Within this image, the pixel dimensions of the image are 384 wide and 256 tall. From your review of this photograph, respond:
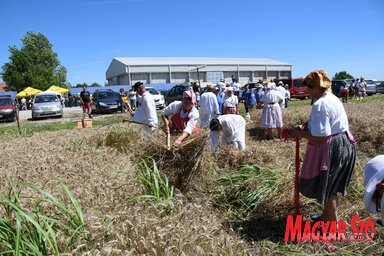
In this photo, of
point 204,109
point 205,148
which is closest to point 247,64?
point 204,109

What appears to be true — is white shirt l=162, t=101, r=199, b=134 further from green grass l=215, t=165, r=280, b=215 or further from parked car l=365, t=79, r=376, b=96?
parked car l=365, t=79, r=376, b=96

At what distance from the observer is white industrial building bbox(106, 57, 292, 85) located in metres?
53.7

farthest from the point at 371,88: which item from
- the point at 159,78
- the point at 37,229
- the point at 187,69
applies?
the point at 159,78

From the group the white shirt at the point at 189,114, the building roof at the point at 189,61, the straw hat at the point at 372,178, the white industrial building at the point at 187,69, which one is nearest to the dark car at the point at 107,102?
the white shirt at the point at 189,114

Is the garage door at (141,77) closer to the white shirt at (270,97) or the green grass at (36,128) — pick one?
the green grass at (36,128)

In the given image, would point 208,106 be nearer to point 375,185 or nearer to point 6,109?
point 375,185

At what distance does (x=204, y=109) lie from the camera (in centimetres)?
793

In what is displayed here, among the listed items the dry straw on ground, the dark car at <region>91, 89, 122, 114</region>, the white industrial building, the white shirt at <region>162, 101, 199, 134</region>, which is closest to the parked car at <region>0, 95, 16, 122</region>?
the dark car at <region>91, 89, 122, 114</region>

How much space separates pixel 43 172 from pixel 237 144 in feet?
9.32

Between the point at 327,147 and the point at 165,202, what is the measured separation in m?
1.56

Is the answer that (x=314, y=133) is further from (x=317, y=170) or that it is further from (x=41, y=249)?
(x=41, y=249)

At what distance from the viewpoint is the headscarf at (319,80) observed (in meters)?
2.95

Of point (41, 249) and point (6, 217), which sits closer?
point (41, 249)

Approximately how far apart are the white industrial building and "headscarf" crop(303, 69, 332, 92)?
47169 millimetres
